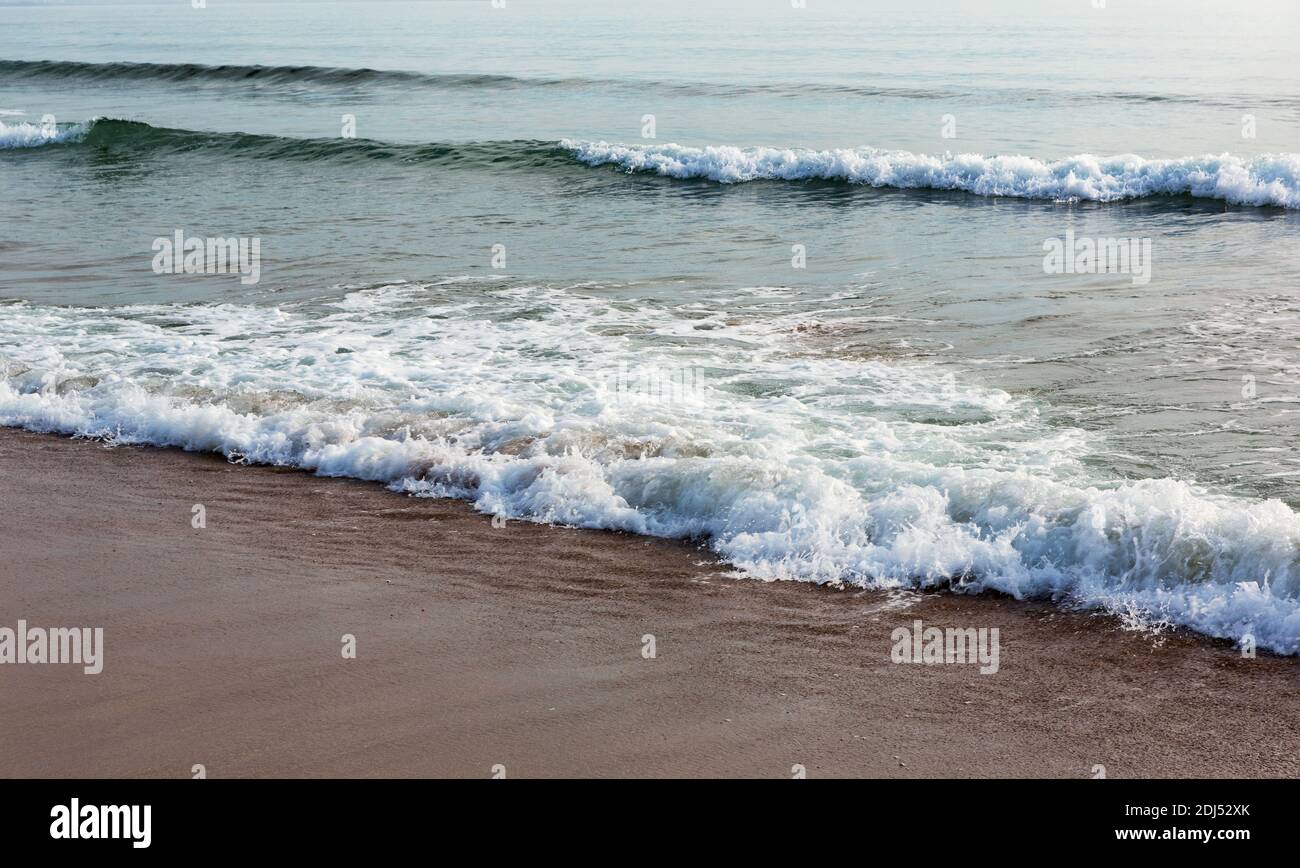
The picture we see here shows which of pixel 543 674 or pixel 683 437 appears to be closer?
pixel 543 674

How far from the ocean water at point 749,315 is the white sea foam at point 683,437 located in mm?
30

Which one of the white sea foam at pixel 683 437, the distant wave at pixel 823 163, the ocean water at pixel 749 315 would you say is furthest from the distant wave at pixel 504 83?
the white sea foam at pixel 683 437

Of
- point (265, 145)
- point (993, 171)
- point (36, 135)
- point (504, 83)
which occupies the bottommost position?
point (993, 171)

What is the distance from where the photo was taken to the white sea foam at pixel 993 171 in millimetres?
17344

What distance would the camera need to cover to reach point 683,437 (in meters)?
7.79

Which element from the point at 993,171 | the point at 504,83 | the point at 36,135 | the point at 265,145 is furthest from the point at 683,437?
the point at 504,83

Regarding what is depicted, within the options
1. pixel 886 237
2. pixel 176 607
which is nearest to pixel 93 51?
pixel 886 237

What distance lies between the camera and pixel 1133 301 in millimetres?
11539

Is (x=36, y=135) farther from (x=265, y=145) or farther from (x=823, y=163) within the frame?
(x=823, y=163)

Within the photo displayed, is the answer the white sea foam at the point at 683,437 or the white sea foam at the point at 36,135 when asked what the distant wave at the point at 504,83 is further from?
the white sea foam at the point at 683,437

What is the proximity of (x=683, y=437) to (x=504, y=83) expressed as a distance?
90.0 ft

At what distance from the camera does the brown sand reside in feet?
14.4
